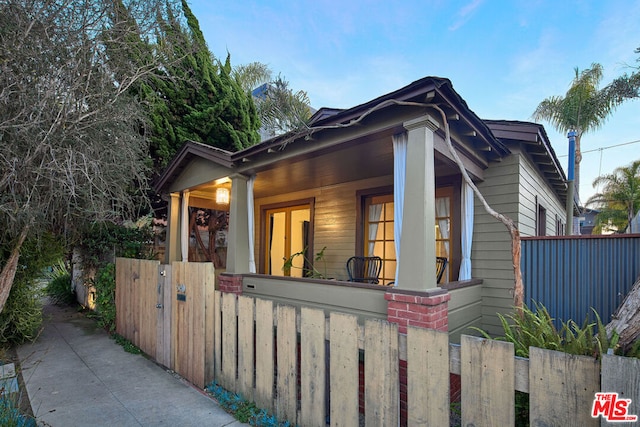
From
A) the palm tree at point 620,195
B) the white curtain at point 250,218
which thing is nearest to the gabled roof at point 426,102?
the white curtain at point 250,218

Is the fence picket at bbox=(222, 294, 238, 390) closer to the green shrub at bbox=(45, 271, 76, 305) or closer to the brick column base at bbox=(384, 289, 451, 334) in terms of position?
the brick column base at bbox=(384, 289, 451, 334)

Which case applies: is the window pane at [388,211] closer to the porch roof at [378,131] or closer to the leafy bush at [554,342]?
the porch roof at [378,131]

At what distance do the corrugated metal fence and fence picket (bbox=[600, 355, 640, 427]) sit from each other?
3.37m

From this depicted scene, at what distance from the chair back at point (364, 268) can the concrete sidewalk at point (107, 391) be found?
3200 millimetres

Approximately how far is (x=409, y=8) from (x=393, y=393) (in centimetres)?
972

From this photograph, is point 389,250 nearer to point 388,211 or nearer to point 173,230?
point 388,211

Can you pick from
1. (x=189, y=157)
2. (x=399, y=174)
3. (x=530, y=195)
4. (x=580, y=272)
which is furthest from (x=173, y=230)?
(x=580, y=272)

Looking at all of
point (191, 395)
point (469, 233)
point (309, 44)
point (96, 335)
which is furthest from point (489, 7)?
point (96, 335)

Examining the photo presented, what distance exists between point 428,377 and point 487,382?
1.06ft

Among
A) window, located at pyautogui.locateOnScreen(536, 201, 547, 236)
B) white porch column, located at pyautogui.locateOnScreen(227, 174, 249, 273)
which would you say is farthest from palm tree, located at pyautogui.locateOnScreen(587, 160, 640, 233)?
white porch column, located at pyautogui.locateOnScreen(227, 174, 249, 273)

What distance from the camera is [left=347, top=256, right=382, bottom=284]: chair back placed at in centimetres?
583

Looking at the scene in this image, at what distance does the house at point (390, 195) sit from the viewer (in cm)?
321

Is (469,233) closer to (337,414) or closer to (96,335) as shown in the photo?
(337,414)

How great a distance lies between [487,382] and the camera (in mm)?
1723
